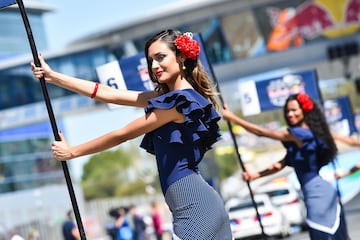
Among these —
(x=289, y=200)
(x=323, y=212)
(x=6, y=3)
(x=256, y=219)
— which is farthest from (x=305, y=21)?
(x=6, y=3)

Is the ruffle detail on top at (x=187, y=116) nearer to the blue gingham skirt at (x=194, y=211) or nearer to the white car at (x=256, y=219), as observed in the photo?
the blue gingham skirt at (x=194, y=211)

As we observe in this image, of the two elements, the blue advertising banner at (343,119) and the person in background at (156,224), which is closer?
the blue advertising banner at (343,119)

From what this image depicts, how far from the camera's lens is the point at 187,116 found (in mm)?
5004

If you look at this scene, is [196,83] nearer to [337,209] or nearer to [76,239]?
[337,209]

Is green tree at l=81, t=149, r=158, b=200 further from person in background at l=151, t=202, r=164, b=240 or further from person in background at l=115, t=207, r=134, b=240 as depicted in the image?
person in background at l=115, t=207, r=134, b=240

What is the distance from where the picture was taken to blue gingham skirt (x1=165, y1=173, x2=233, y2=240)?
16.4ft

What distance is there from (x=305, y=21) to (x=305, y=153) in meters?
43.6

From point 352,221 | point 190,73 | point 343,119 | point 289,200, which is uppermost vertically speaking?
point 190,73

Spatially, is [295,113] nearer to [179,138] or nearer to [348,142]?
[348,142]

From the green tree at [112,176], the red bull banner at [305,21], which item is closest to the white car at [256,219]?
the red bull banner at [305,21]

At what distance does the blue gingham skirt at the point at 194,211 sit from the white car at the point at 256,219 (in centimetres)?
1970

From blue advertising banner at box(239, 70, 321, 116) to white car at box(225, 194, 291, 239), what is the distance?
1002cm

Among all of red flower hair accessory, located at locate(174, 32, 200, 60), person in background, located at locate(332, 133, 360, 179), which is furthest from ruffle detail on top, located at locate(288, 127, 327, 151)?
red flower hair accessory, located at locate(174, 32, 200, 60)

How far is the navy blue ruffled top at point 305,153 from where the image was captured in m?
8.39
